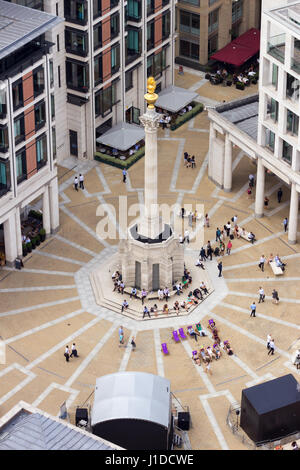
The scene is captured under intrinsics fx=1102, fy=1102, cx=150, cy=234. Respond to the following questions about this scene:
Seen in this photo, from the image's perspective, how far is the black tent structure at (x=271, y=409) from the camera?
326 ft

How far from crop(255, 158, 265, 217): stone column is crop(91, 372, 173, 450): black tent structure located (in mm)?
37475

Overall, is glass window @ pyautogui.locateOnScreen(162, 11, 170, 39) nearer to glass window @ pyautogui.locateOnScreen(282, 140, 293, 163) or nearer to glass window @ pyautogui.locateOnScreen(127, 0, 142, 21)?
glass window @ pyautogui.locateOnScreen(127, 0, 142, 21)

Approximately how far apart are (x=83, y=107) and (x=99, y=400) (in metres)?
49.8

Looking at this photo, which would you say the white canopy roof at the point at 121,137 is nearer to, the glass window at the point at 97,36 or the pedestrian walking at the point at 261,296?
the glass window at the point at 97,36

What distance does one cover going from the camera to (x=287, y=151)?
123750 mm

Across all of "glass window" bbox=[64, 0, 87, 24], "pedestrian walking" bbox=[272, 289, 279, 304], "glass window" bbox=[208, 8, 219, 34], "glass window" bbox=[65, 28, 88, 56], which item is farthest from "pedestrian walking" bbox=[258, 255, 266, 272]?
"glass window" bbox=[208, 8, 219, 34]

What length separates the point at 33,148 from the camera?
12044 cm

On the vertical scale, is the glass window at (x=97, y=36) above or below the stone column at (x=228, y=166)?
above

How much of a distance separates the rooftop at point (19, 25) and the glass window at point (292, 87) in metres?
25.4

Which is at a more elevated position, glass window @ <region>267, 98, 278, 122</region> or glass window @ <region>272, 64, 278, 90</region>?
glass window @ <region>272, 64, 278, 90</region>

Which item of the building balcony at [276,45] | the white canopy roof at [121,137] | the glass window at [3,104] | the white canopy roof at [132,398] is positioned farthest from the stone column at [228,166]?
the white canopy roof at [132,398]

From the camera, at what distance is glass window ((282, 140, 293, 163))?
123188 millimetres
